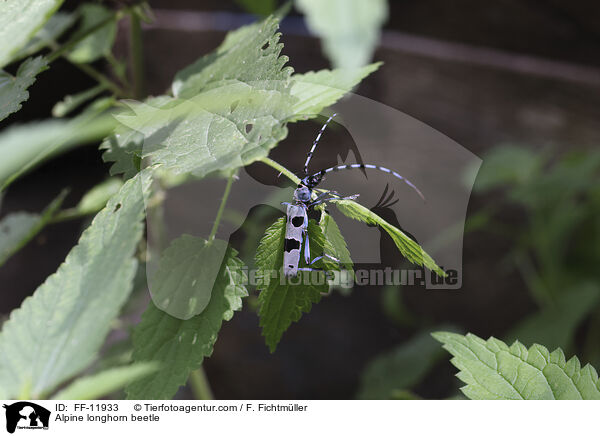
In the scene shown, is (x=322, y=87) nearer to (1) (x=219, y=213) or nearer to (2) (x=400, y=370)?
(1) (x=219, y=213)

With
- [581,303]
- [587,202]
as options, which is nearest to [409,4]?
[587,202]

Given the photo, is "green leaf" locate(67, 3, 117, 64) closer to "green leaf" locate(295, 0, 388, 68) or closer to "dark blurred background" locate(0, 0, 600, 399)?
"green leaf" locate(295, 0, 388, 68)

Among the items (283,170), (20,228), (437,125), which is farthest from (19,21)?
(437,125)

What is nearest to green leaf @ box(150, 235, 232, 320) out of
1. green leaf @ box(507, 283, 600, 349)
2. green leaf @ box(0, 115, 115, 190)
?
green leaf @ box(0, 115, 115, 190)

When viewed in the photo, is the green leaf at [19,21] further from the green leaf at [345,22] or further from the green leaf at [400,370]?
the green leaf at [400,370]
